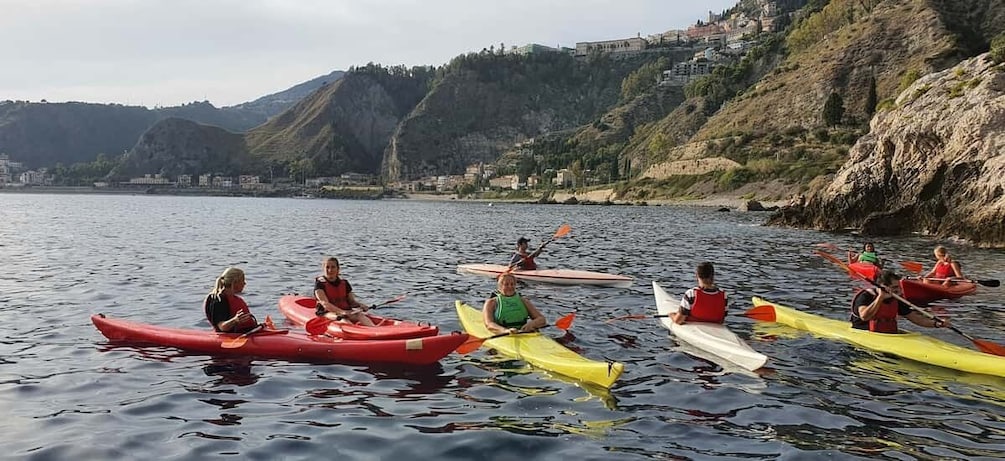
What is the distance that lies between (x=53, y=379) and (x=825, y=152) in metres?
106

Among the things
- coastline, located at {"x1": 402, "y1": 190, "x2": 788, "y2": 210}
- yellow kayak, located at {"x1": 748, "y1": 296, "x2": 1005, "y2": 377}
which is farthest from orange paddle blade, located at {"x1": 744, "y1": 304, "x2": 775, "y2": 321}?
coastline, located at {"x1": 402, "y1": 190, "x2": 788, "y2": 210}

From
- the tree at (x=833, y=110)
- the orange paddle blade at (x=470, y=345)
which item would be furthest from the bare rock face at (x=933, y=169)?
the tree at (x=833, y=110)

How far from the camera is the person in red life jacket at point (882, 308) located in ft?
42.7

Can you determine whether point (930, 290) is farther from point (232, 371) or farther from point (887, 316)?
point (232, 371)

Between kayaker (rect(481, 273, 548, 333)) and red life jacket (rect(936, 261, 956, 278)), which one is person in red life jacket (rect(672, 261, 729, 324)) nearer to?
kayaker (rect(481, 273, 548, 333))

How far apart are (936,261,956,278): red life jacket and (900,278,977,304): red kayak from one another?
81 centimetres

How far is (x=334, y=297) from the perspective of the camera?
559 inches

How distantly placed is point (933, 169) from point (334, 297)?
130 ft

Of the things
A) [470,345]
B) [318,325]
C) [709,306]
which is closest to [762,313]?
[709,306]

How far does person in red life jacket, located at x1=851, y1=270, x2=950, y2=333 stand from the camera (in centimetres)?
1300

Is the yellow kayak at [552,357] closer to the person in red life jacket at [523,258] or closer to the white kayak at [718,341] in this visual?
the white kayak at [718,341]

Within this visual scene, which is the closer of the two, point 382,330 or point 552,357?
point 552,357

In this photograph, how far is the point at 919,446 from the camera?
8.51m

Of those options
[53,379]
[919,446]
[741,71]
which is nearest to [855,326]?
[919,446]
